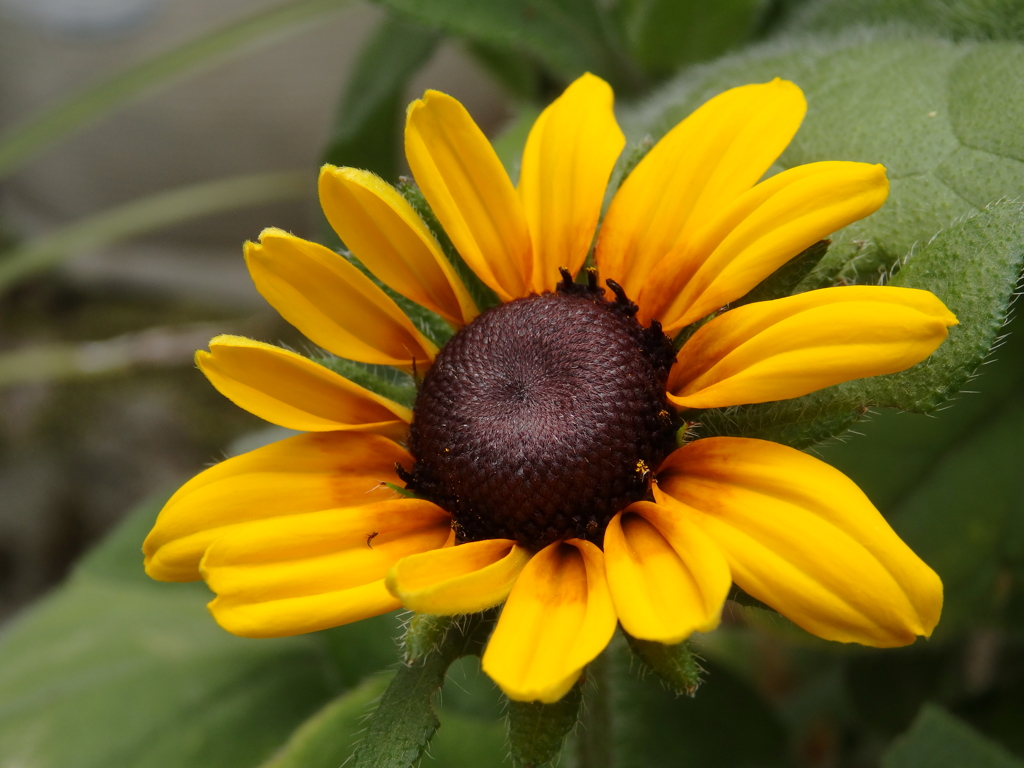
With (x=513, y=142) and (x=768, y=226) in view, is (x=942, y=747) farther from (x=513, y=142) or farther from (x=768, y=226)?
(x=513, y=142)

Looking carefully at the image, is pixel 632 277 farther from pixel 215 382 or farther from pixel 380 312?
pixel 215 382

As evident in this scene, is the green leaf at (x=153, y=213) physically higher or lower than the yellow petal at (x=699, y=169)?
lower

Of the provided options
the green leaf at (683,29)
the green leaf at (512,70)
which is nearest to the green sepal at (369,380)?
the green leaf at (683,29)

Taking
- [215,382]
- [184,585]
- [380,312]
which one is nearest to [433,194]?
[380,312]

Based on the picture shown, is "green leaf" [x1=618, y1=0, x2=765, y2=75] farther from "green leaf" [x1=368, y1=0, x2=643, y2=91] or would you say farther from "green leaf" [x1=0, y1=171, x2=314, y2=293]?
"green leaf" [x1=0, y1=171, x2=314, y2=293]

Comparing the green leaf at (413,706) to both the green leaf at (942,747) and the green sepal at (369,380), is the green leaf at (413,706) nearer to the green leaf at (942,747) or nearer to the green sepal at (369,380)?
the green sepal at (369,380)

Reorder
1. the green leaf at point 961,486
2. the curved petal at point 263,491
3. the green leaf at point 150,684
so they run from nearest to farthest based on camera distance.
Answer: the curved petal at point 263,491, the green leaf at point 961,486, the green leaf at point 150,684

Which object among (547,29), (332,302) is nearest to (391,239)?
(332,302)
